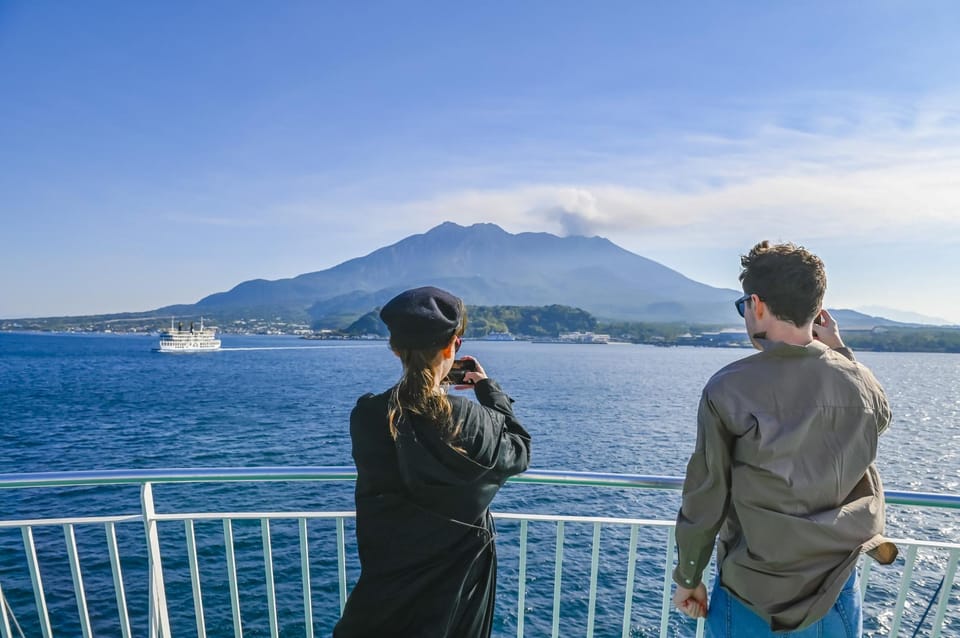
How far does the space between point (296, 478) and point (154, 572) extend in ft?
2.41

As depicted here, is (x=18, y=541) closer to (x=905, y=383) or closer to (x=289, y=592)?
(x=289, y=592)

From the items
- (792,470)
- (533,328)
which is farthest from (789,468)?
(533,328)

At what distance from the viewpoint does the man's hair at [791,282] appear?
1530mm

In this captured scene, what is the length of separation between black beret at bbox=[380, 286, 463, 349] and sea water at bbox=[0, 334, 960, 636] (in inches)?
312

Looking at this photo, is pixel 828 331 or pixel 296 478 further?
pixel 296 478

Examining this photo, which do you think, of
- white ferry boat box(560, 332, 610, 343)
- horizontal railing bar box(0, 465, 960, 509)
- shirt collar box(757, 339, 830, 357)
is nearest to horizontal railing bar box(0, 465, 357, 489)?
horizontal railing bar box(0, 465, 960, 509)

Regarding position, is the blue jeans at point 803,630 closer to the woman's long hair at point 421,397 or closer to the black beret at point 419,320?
the woman's long hair at point 421,397

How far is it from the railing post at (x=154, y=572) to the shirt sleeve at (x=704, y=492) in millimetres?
1863

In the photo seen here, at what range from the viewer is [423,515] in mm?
1488

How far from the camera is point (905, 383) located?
172 feet

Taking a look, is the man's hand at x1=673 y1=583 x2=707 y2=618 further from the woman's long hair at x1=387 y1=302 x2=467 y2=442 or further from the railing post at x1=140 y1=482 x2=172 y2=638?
the railing post at x1=140 y1=482 x2=172 y2=638

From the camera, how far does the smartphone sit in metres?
1.77

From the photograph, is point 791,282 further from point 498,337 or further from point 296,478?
point 498,337

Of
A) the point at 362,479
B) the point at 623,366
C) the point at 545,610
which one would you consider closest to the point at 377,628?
the point at 362,479
